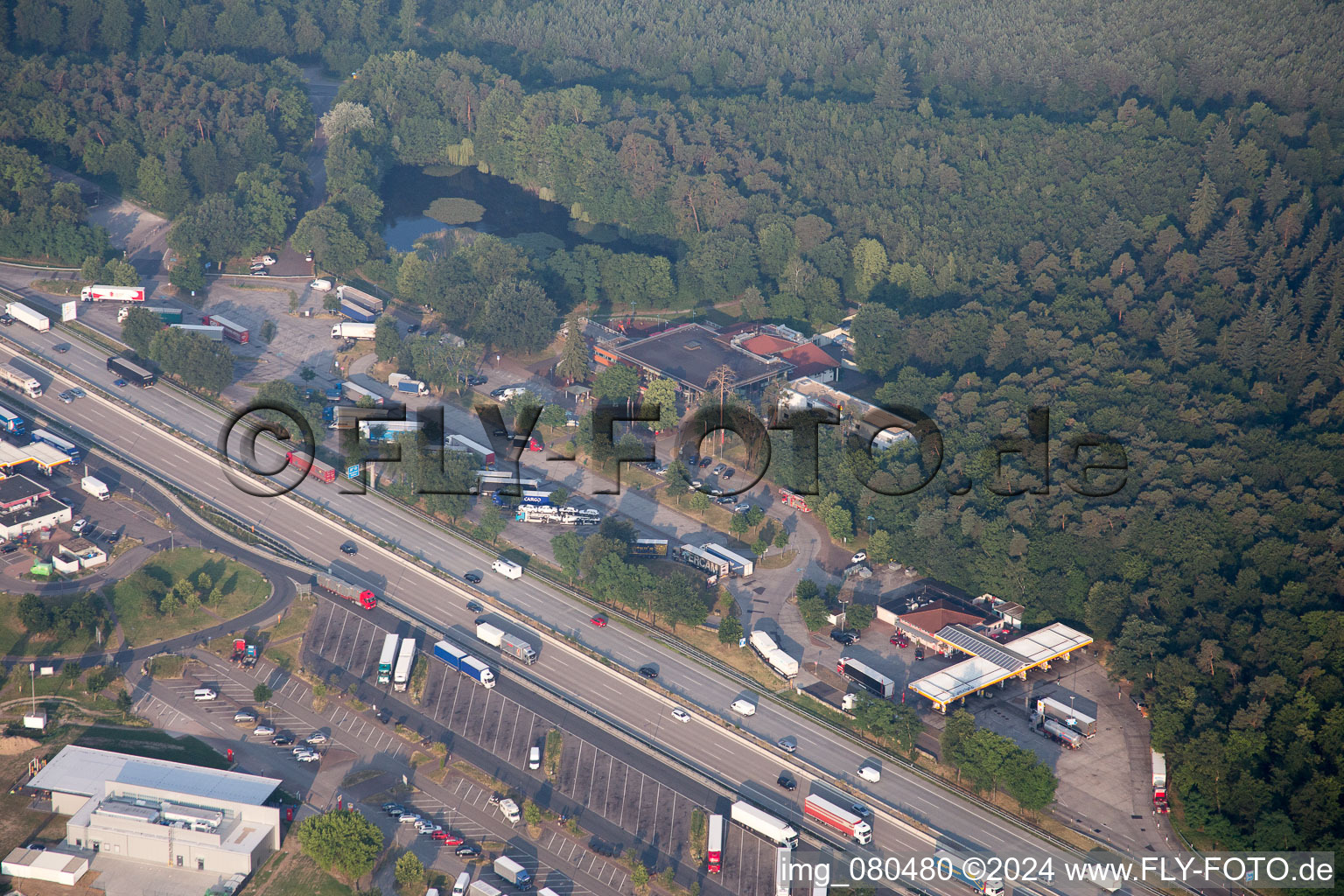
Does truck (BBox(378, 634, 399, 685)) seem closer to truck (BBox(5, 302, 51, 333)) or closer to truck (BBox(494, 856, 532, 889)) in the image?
truck (BBox(494, 856, 532, 889))

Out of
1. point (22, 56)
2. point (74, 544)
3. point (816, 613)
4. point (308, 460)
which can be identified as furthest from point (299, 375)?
point (22, 56)

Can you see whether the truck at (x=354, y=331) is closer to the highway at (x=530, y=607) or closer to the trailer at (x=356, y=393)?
the trailer at (x=356, y=393)

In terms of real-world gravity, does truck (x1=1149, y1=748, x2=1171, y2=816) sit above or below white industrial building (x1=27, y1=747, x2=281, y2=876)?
below

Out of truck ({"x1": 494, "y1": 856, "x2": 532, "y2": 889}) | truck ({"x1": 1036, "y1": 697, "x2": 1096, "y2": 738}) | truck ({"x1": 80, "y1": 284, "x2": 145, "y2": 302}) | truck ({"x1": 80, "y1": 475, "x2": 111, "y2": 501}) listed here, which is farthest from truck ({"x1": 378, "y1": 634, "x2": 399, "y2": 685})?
truck ({"x1": 80, "y1": 284, "x2": 145, "y2": 302})

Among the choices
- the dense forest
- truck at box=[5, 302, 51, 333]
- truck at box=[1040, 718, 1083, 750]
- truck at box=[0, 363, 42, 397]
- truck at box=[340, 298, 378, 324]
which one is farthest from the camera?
truck at box=[340, 298, 378, 324]

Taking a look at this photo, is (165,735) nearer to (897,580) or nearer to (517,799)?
(517,799)

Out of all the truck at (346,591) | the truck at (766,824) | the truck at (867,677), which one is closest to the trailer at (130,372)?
the truck at (346,591)
